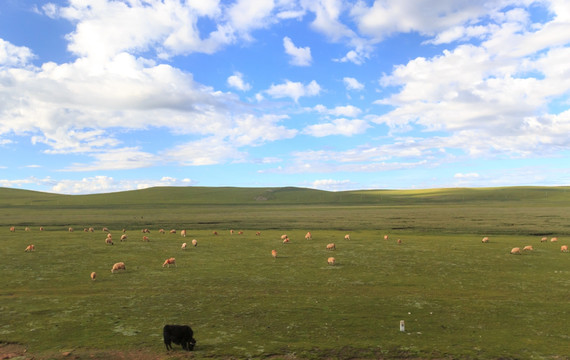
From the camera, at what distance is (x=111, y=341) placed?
14.9 metres

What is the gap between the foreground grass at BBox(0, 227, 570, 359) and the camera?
14.8 meters

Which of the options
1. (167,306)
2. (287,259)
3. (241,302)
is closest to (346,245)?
(287,259)

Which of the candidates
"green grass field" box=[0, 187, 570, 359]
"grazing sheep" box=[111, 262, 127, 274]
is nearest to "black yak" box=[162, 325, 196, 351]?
"green grass field" box=[0, 187, 570, 359]

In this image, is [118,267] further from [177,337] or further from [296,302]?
[177,337]

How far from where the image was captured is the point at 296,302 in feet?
66.8

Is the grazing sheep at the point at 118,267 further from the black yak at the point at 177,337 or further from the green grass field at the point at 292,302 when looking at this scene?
the black yak at the point at 177,337

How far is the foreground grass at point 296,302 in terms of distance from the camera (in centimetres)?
1477

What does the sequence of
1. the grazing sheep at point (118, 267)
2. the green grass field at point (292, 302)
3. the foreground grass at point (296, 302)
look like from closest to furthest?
the green grass field at point (292, 302) < the foreground grass at point (296, 302) < the grazing sheep at point (118, 267)

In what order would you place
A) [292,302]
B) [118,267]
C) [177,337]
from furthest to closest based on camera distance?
[118,267]
[292,302]
[177,337]

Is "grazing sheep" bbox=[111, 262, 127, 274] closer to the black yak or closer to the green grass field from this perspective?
the green grass field

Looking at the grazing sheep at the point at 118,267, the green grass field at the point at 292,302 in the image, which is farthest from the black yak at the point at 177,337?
the grazing sheep at the point at 118,267

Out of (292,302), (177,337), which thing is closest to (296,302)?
(292,302)

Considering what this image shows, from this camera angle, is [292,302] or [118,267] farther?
[118,267]

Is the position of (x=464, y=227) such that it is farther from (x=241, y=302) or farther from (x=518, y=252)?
(x=241, y=302)
